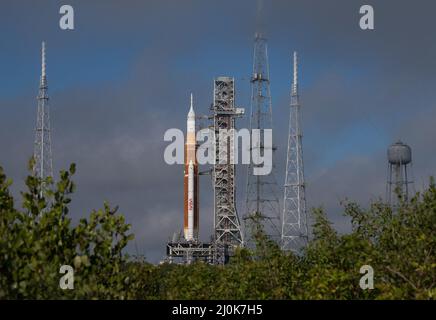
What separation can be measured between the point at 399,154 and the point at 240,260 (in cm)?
9088

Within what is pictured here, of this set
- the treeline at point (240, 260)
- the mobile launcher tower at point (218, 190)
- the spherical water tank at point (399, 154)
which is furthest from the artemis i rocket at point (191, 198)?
the treeline at point (240, 260)

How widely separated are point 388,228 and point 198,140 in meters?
122

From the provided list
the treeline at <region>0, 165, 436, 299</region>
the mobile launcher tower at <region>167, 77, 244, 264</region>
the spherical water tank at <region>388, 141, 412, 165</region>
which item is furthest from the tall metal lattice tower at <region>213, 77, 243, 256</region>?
the treeline at <region>0, 165, 436, 299</region>

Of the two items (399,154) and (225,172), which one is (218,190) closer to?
(225,172)

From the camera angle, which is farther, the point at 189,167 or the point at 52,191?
the point at 189,167

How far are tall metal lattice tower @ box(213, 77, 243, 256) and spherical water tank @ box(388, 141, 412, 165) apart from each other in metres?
35.3

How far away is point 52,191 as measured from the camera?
2216 centimetres

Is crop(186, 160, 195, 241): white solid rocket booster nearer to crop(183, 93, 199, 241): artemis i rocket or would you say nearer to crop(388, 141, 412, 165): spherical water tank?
crop(183, 93, 199, 241): artemis i rocket

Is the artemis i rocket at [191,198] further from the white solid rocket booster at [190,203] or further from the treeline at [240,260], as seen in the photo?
the treeline at [240,260]

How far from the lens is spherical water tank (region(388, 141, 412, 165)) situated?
414 feet

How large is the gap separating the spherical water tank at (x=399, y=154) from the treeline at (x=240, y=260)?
82.2 m
